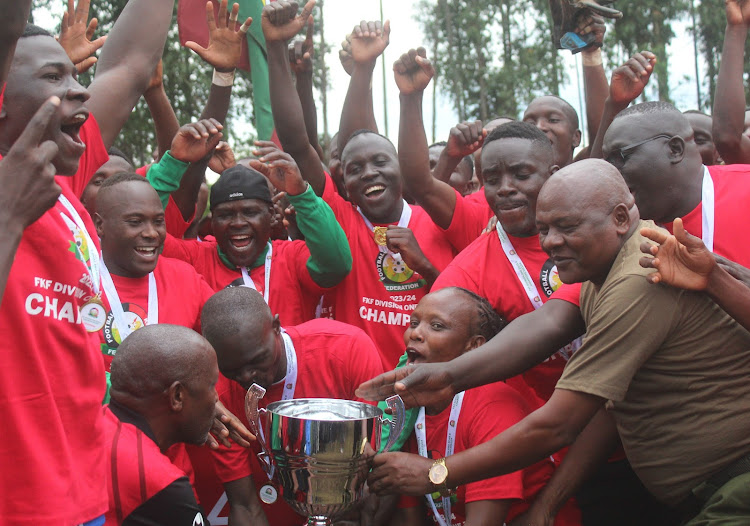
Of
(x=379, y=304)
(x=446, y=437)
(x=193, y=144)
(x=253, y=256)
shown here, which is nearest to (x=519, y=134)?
(x=379, y=304)

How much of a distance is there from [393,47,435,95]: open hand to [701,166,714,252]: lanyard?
202 centimetres

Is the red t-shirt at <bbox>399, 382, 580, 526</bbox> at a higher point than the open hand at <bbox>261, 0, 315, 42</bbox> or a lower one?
lower

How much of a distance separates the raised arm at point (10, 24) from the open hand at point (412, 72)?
11.2 feet

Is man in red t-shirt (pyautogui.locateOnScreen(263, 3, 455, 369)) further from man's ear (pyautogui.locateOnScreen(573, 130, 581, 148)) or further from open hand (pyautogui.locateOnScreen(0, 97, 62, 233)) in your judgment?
open hand (pyautogui.locateOnScreen(0, 97, 62, 233))

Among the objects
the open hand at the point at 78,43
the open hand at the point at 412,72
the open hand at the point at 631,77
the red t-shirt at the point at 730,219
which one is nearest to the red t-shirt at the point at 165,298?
the open hand at the point at 78,43

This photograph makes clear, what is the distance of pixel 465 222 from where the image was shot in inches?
206

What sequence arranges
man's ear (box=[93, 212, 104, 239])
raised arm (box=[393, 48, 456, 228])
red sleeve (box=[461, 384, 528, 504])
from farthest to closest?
1. raised arm (box=[393, 48, 456, 228])
2. man's ear (box=[93, 212, 104, 239])
3. red sleeve (box=[461, 384, 528, 504])

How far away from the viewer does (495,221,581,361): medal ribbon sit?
4.14 m

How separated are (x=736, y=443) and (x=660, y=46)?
3178cm

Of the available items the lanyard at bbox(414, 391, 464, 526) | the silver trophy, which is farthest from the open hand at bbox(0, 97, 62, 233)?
the lanyard at bbox(414, 391, 464, 526)

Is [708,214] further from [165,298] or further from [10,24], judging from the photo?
[10,24]

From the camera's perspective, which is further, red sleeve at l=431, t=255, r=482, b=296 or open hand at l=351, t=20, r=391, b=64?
open hand at l=351, t=20, r=391, b=64

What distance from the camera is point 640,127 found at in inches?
152

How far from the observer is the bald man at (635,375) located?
3.12 m
